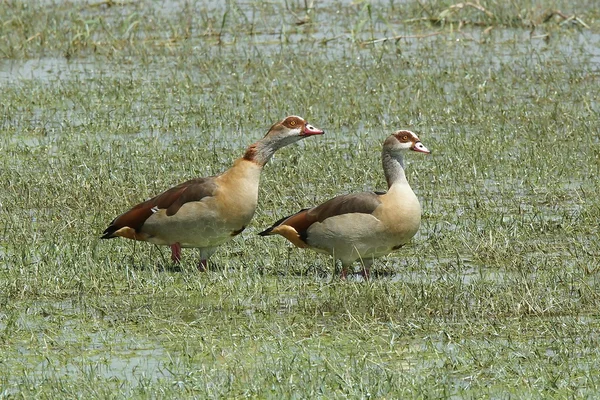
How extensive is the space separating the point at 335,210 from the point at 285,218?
0.47 meters

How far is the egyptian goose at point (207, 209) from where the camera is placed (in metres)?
9.18

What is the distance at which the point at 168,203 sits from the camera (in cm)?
946

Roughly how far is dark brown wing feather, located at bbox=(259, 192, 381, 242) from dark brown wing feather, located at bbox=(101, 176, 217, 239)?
0.57 meters

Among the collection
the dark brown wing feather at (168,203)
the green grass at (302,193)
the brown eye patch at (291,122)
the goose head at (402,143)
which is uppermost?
the brown eye patch at (291,122)

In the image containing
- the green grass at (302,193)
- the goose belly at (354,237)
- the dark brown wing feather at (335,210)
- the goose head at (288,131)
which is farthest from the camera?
the goose head at (288,131)

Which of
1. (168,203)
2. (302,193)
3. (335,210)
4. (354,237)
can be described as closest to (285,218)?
(335,210)

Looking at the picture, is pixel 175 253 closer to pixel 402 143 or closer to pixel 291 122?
pixel 291 122

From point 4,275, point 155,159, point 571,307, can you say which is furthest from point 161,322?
point 155,159

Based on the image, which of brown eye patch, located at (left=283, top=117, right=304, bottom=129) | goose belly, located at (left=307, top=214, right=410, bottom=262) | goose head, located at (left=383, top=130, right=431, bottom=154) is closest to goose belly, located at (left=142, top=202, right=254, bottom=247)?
goose belly, located at (left=307, top=214, right=410, bottom=262)

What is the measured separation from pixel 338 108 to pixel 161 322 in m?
7.06

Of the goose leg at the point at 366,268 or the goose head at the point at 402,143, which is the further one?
the goose head at the point at 402,143

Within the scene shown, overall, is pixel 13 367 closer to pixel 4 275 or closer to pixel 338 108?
pixel 4 275

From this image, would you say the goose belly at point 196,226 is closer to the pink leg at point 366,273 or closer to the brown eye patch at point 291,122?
the brown eye patch at point 291,122

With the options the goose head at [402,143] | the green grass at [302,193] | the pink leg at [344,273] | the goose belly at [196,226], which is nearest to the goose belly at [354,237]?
the pink leg at [344,273]
